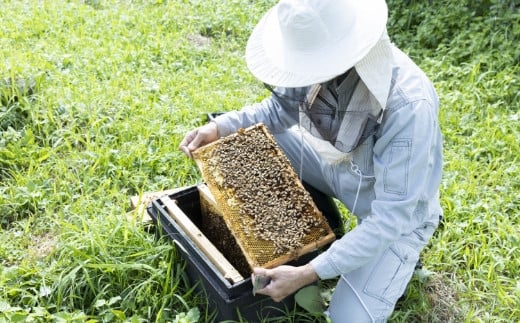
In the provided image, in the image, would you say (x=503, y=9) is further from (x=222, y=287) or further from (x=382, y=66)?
(x=222, y=287)

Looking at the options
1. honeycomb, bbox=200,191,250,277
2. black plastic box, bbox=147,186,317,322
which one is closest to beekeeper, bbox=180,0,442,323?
black plastic box, bbox=147,186,317,322

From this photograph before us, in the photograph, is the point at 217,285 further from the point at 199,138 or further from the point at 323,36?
the point at 323,36

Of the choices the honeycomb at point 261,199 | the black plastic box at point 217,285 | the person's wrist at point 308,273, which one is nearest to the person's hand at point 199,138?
the honeycomb at point 261,199

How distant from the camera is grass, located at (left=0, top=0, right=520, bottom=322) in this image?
308 cm

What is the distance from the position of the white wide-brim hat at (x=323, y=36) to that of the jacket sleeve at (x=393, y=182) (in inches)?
15.3

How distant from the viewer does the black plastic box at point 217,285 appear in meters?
2.65

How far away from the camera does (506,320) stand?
3.06 m

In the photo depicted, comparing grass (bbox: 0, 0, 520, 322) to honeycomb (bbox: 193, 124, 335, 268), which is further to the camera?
grass (bbox: 0, 0, 520, 322)

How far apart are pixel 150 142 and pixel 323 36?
2153mm

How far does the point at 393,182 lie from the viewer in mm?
2561

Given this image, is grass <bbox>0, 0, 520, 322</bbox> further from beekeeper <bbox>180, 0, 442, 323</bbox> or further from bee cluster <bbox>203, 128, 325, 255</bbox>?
bee cluster <bbox>203, 128, 325, 255</bbox>

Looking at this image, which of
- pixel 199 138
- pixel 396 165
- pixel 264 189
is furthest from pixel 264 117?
pixel 396 165

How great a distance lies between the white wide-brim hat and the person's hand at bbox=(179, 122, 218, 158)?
33.0 inches

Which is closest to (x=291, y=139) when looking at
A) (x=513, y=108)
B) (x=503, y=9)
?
(x=513, y=108)
